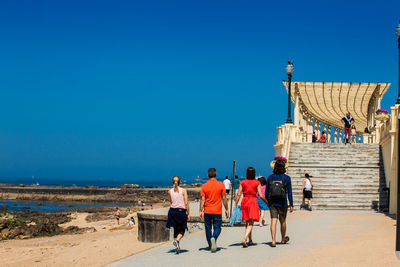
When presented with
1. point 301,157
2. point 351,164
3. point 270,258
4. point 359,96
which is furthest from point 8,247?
point 359,96

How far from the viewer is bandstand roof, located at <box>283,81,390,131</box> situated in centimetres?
2891

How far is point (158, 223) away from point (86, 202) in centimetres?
6012

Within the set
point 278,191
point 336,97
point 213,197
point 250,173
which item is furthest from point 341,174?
point 336,97

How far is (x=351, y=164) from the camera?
64.5 ft

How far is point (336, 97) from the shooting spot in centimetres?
2994

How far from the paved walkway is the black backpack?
0.93 m

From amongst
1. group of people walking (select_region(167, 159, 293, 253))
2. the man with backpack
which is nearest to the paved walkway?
group of people walking (select_region(167, 159, 293, 253))

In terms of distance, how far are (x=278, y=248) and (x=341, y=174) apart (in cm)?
1075

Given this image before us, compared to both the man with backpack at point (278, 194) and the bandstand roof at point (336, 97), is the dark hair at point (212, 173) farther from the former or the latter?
the bandstand roof at point (336, 97)

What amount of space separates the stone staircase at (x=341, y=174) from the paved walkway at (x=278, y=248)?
3.64 metres

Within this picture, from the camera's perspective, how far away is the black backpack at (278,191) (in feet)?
28.8

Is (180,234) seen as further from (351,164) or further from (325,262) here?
(351,164)

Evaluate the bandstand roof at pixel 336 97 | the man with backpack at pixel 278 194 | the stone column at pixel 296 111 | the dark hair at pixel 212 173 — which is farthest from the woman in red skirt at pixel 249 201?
the stone column at pixel 296 111

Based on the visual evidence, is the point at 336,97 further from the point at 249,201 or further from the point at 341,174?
the point at 249,201
